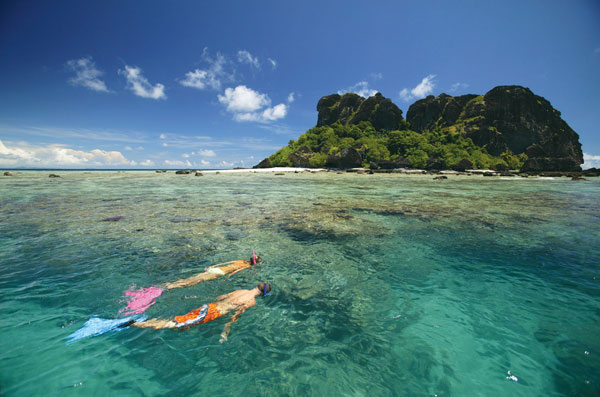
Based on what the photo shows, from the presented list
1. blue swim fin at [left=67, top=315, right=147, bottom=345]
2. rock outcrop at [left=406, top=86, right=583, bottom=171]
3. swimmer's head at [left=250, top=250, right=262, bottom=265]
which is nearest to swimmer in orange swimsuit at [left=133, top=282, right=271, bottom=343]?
blue swim fin at [left=67, top=315, right=147, bottom=345]

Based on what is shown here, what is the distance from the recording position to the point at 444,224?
11.5 m

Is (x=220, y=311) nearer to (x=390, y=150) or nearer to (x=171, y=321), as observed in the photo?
(x=171, y=321)

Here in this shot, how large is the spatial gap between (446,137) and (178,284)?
385ft

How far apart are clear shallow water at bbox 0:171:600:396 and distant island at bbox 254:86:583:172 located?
239 ft

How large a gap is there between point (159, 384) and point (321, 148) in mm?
99764

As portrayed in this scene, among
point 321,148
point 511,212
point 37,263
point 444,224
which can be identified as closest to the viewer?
point 37,263

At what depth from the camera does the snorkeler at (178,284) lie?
5059mm

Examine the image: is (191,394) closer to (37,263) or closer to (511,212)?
(37,263)

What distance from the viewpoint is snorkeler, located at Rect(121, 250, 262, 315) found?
16.6ft

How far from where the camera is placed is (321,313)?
4879mm

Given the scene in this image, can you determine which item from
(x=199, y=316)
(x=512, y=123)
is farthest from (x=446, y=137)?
(x=199, y=316)

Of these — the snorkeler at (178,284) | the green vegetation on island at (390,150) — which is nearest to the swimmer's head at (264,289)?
the snorkeler at (178,284)

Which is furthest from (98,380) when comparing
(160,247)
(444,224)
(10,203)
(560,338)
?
(10,203)

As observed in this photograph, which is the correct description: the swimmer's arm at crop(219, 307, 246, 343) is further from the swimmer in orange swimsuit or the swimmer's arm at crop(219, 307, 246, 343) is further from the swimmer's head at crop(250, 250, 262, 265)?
the swimmer's head at crop(250, 250, 262, 265)
